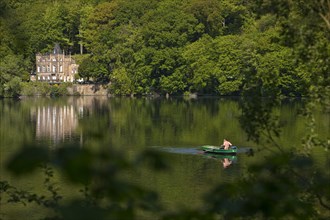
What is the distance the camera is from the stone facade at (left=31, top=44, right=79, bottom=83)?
91.3m

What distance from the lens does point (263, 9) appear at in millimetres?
7750

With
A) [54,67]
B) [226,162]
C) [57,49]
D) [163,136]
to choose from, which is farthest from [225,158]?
[57,49]

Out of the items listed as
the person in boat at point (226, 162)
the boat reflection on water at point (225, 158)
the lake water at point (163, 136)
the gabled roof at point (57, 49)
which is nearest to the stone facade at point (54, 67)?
the gabled roof at point (57, 49)

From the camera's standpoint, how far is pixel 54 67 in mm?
91500

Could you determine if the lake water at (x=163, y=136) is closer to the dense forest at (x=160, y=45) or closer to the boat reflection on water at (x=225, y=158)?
the boat reflection on water at (x=225, y=158)

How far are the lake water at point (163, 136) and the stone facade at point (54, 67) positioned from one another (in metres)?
34.8

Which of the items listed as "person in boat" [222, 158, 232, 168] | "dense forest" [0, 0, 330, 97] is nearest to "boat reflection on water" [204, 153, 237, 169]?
"person in boat" [222, 158, 232, 168]

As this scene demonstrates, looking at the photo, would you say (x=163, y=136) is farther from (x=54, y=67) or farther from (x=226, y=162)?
(x=54, y=67)

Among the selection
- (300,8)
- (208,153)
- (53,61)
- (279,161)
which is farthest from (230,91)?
(279,161)

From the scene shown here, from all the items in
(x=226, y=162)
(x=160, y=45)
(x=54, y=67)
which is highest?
(x=160, y=45)

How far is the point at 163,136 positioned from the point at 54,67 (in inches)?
2360

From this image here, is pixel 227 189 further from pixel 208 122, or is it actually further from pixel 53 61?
pixel 53 61

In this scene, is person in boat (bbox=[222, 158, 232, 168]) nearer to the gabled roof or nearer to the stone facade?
the stone facade

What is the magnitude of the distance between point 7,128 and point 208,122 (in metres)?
12.0
